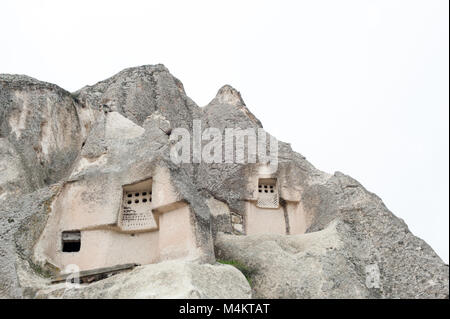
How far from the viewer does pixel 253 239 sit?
12.9m

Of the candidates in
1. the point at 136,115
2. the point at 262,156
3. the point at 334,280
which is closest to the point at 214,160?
the point at 262,156

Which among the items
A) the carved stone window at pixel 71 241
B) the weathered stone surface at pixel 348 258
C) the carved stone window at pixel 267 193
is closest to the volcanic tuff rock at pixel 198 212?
the weathered stone surface at pixel 348 258

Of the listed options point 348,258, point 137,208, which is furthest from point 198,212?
point 348,258

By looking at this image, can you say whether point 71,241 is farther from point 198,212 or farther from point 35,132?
point 35,132

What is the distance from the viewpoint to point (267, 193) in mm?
15898

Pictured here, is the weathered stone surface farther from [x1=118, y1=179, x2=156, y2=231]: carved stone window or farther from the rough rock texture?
[x1=118, y1=179, x2=156, y2=231]: carved stone window

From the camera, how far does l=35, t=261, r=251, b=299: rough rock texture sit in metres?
9.12

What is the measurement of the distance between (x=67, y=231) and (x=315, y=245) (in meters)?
5.33

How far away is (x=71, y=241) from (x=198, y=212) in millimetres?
2902

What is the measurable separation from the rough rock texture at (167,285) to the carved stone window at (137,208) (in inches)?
101

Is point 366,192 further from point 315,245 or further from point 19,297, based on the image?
point 19,297

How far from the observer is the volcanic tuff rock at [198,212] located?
10.4 metres

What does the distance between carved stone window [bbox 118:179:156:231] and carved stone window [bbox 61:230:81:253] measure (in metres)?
0.96
